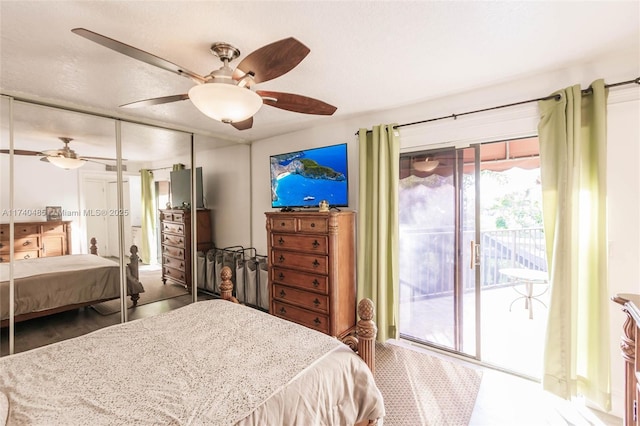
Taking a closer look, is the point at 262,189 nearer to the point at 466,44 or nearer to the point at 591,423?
the point at 466,44

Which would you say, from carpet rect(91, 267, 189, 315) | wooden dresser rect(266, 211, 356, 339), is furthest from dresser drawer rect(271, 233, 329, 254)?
carpet rect(91, 267, 189, 315)

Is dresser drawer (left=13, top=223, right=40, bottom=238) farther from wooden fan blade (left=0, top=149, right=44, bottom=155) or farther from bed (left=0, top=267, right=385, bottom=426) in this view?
bed (left=0, top=267, right=385, bottom=426)

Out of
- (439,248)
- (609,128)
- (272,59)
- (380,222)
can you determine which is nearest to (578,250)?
(609,128)

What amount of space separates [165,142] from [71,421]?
3.03 m

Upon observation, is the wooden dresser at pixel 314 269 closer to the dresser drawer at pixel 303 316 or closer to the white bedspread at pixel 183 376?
the dresser drawer at pixel 303 316

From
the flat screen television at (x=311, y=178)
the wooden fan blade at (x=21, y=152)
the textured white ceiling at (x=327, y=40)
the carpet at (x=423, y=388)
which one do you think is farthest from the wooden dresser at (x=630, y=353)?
the wooden fan blade at (x=21, y=152)

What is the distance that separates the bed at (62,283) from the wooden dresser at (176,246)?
40 cm

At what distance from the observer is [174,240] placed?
3.52 metres

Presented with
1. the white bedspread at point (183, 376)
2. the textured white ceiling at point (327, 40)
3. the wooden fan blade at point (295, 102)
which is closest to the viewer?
the white bedspread at point (183, 376)

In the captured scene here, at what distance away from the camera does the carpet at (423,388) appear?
1.89 m

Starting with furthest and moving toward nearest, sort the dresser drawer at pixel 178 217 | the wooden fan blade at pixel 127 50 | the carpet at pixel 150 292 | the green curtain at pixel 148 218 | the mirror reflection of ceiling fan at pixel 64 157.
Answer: the dresser drawer at pixel 178 217
the green curtain at pixel 148 218
the carpet at pixel 150 292
the mirror reflection of ceiling fan at pixel 64 157
the wooden fan blade at pixel 127 50

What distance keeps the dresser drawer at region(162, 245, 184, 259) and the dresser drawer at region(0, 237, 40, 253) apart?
3.77 ft

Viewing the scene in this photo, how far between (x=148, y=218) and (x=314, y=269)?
202 centimetres

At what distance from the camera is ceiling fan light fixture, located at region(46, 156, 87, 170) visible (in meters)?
2.49
